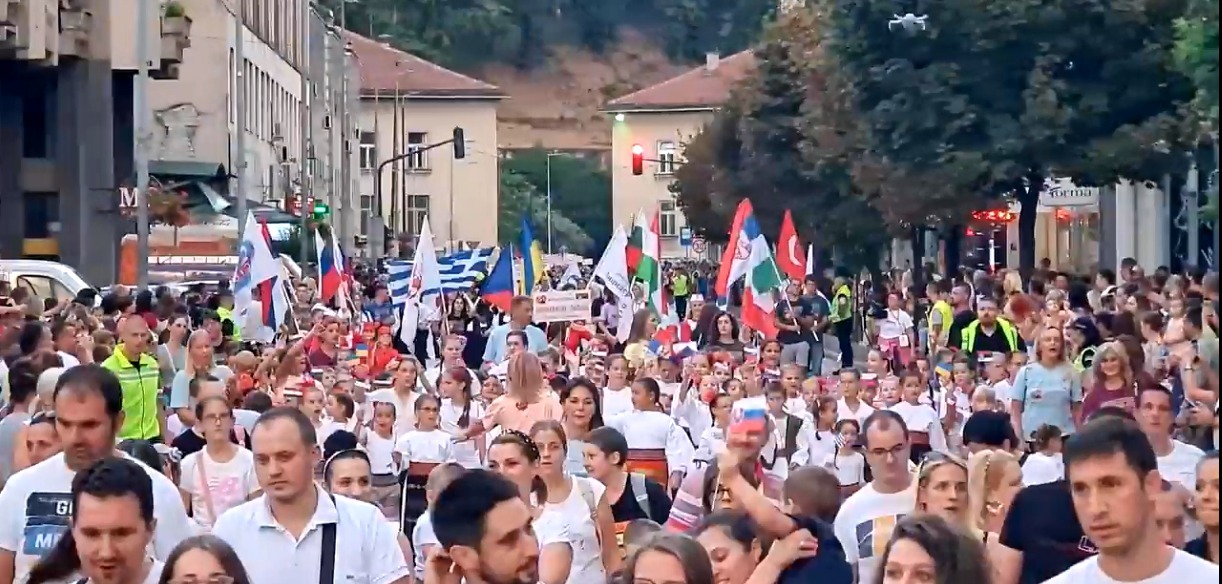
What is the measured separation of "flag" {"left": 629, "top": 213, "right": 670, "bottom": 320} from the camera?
2686 cm

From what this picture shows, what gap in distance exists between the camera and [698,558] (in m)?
6.26

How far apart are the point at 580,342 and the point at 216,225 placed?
76.5ft

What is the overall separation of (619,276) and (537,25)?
129 m

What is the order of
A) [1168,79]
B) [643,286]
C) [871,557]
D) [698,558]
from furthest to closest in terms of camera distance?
[1168,79], [643,286], [871,557], [698,558]

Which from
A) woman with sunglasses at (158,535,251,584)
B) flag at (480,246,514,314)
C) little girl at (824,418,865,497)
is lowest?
little girl at (824,418,865,497)

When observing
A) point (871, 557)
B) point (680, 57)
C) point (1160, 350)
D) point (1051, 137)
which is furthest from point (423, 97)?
point (871, 557)

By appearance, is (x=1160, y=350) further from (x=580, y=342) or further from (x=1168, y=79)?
(x=1168, y=79)

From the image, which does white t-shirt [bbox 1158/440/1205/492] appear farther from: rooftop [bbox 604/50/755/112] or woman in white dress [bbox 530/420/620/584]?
rooftop [bbox 604/50/755/112]

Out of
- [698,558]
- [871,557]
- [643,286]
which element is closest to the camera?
[698,558]

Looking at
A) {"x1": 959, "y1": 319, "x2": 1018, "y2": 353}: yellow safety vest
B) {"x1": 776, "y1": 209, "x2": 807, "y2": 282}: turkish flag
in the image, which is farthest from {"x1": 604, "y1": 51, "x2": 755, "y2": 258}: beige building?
{"x1": 959, "y1": 319, "x2": 1018, "y2": 353}: yellow safety vest

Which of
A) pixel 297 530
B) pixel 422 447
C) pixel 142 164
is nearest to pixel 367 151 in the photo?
pixel 142 164

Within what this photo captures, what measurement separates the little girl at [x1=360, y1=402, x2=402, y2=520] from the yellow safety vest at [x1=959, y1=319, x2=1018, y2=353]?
6.86 meters

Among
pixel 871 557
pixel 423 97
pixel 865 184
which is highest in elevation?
pixel 423 97

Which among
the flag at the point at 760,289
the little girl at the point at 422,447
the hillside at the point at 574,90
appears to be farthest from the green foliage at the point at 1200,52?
the hillside at the point at 574,90
